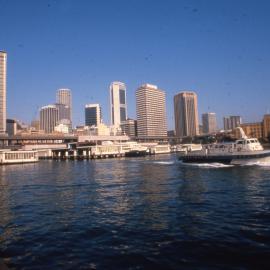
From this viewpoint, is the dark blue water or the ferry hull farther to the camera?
the ferry hull

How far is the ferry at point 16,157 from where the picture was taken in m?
130

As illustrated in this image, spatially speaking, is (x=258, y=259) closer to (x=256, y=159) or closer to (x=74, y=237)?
(x=74, y=237)

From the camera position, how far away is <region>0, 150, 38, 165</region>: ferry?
130 m

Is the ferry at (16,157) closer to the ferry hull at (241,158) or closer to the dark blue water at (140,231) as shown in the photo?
the ferry hull at (241,158)

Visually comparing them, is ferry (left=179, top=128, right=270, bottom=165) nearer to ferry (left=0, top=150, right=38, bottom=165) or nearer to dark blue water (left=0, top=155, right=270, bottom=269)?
dark blue water (left=0, top=155, right=270, bottom=269)

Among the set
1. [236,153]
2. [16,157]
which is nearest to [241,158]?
[236,153]

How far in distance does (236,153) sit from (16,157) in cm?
9924

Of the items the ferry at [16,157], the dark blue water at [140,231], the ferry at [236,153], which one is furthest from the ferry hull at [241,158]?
the ferry at [16,157]

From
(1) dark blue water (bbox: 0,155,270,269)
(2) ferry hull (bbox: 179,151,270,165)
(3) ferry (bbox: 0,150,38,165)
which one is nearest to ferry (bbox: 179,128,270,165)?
(2) ferry hull (bbox: 179,151,270,165)

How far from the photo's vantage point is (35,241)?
1659 cm

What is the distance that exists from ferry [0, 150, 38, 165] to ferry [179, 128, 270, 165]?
280 ft

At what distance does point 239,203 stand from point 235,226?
6895 mm

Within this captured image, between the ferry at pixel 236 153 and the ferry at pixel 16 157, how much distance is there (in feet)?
280

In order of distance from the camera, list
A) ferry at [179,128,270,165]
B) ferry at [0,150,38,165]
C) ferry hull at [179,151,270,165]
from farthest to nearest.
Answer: ferry at [0,150,38,165]
ferry at [179,128,270,165]
ferry hull at [179,151,270,165]
